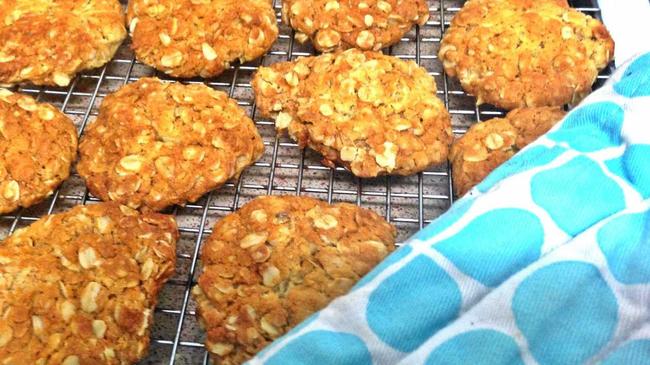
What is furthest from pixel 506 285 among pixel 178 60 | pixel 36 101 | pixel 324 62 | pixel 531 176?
pixel 36 101

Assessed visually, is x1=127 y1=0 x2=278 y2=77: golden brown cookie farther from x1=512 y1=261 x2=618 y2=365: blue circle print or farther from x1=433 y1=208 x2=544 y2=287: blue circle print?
x1=512 y1=261 x2=618 y2=365: blue circle print

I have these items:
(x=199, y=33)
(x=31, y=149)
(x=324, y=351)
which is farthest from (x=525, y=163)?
(x=31, y=149)

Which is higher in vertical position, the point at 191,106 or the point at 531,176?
the point at 531,176

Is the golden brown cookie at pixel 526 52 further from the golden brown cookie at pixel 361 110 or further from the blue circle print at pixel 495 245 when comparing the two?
the blue circle print at pixel 495 245

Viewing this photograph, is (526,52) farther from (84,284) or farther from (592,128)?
(84,284)

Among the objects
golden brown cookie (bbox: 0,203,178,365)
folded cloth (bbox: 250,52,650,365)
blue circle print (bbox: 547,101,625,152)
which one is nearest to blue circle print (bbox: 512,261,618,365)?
folded cloth (bbox: 250,52,650,365)

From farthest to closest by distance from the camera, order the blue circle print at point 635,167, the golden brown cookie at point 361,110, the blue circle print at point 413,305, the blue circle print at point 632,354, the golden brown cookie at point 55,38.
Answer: the golden brown cookie at point 55,38 → the golden brown cookie at point 361,110 → the blue circle print at point 635,167 → the blue circle print at point 413,305 → the blue circle print at point 632,354

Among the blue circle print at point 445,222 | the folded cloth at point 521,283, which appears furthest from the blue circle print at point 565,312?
the blue circle print at point 445,222

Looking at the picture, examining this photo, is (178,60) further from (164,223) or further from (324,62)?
(164,223)
